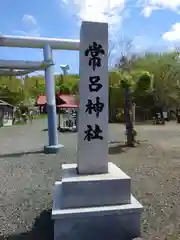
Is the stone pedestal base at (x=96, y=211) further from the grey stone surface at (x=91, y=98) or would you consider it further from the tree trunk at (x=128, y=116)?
the tree trunk at (x=128, y=116)

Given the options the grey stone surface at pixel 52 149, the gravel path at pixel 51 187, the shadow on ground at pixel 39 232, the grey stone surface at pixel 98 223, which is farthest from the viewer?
the grey stone surface at pixel 52 149

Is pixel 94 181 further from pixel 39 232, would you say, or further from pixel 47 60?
pixel 47 60

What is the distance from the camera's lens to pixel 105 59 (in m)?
3.87

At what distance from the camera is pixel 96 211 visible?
11.1ft

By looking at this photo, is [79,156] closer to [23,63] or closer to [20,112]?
[23,63]

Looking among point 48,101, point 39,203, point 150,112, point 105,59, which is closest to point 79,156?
point 105,59

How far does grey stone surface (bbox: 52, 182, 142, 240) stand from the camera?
11.1ft

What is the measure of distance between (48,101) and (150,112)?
16.7 meters

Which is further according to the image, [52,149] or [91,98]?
[52,149]

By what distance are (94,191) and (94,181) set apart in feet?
0.42

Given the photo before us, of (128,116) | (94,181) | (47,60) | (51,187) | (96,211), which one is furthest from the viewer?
(128,116)

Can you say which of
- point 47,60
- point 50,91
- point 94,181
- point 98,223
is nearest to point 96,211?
point 98,223

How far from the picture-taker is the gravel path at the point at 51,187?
13.3 feet

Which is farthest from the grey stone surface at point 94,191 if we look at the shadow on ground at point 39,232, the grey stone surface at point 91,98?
the shadow on ground at point 39,232
